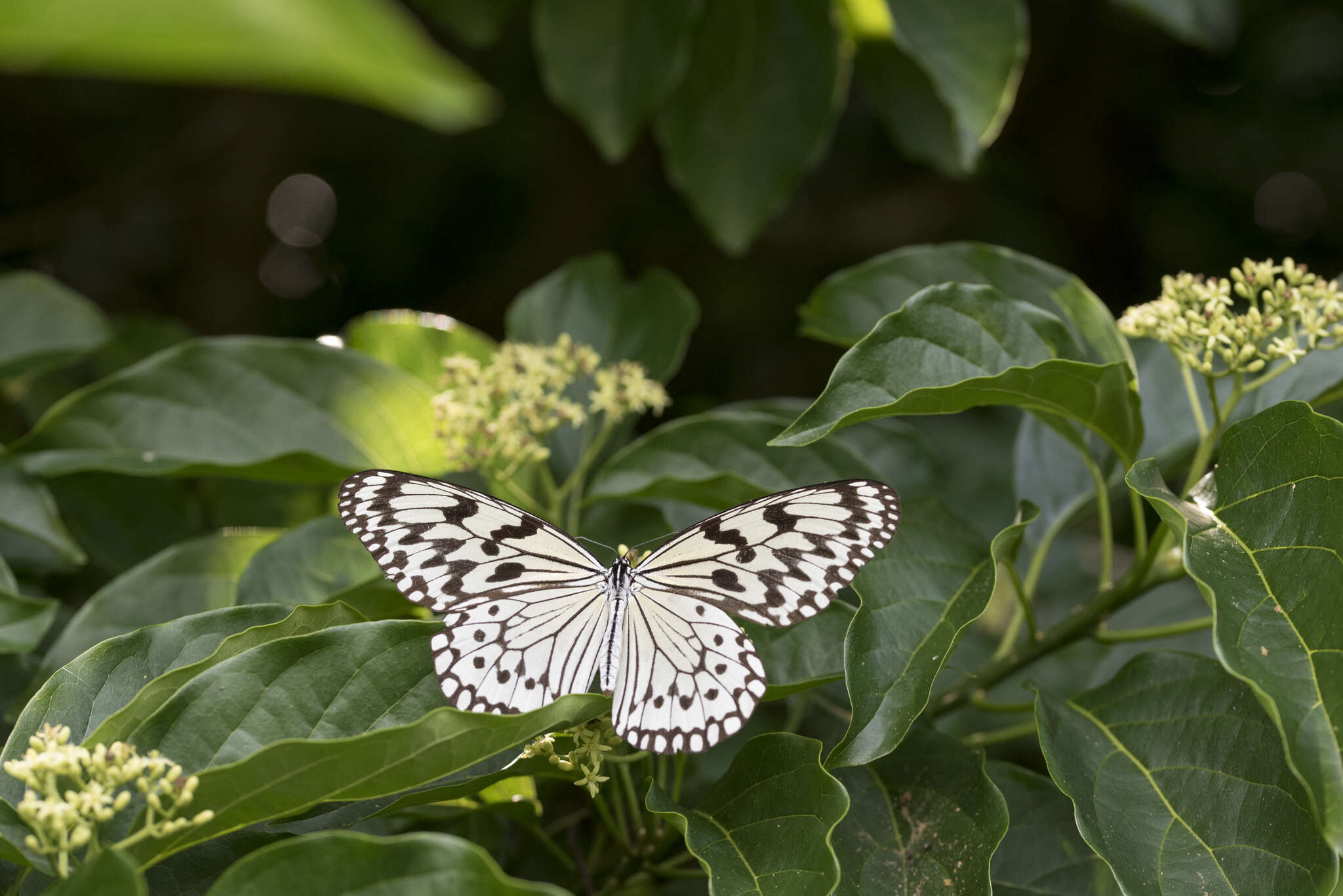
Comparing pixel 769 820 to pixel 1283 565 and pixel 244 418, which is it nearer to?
pixel 1283 565

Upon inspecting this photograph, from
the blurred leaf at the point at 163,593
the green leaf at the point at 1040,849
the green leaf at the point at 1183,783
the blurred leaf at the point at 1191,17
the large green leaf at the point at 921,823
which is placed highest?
the blurred leaf at the point at 1191,17

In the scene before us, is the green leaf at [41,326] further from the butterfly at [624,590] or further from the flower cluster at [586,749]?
the flower cluster at [586,749]

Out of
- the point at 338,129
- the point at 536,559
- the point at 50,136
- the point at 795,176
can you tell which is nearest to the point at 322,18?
the point at 536,559

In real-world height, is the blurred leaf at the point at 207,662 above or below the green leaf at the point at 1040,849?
above

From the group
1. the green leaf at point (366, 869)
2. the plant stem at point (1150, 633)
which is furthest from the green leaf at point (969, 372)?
→ the green leaf at point (366, 869)

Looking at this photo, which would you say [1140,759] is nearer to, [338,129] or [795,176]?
[795,176]

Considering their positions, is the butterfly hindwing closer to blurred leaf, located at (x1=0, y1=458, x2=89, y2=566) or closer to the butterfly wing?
the butterfly wing

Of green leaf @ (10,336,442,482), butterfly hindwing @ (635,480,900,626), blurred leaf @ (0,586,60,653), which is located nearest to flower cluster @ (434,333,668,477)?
green leaf @ (10,336,442,482)

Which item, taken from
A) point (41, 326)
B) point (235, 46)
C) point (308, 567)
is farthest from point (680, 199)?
point (235, 46)
